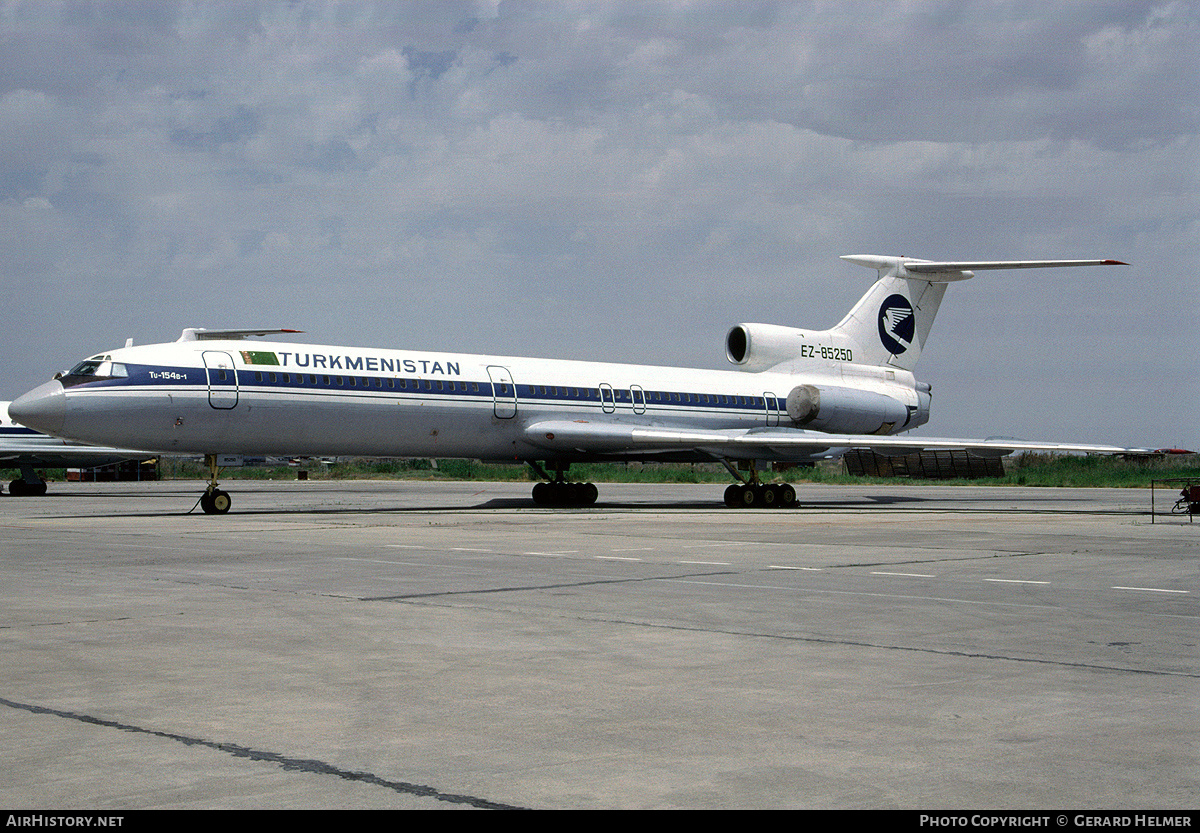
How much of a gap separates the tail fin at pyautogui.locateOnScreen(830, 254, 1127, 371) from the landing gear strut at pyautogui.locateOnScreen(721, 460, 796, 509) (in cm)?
652

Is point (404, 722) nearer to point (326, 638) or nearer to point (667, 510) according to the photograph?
point (326, 638)

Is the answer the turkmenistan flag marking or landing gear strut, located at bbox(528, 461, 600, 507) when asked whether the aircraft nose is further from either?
landing gear strut, located at bbox(528, 461, 600, 507)

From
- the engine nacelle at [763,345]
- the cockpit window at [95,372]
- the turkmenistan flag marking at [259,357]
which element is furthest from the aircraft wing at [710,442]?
the cockpit window at [95,372]

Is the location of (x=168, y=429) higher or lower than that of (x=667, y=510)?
higher

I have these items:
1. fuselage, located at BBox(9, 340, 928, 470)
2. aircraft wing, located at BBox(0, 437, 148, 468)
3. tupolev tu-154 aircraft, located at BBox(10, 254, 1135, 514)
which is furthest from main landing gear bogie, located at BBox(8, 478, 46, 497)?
fuselage, located at BBox(9, 340, 928, 470)

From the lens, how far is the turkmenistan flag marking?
2570 cm

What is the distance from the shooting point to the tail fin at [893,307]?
3662 centimetres

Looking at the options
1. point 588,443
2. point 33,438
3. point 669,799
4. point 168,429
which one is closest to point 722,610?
point 669,799

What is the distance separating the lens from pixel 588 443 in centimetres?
3041

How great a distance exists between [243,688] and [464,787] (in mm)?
2326

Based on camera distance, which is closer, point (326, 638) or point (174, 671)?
point (174, 671)

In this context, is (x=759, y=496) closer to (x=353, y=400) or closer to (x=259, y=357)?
(x=353, y=400)

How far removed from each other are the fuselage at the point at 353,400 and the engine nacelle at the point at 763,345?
1295mm

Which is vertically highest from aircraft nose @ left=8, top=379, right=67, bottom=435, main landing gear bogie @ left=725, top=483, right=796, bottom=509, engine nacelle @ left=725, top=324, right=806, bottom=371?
engine nacelle @ left=725, top=324, right=806, bottom=371
